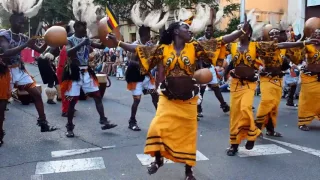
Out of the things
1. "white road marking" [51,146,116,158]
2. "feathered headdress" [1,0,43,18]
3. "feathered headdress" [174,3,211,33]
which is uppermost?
"feathered headdress" [1,0,43,18]

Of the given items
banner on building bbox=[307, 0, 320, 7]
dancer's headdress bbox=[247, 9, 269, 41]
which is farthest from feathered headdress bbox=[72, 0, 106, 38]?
banner on building bbox=[307, 0, 320, 7]

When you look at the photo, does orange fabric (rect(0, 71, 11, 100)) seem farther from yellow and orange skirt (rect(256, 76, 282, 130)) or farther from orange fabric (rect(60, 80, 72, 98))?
yellow and orange skirt (rect(256, 76, 282, 130))

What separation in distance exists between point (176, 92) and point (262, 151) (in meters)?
2.01

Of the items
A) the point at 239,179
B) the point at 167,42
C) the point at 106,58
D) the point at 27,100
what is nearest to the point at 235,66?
the point at 167,42

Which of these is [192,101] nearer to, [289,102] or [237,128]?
[237,128]

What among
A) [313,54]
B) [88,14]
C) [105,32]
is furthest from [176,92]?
[313,54]

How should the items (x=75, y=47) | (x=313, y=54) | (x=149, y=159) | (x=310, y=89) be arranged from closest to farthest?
(x=149, y=159)
(x=75, y=47)
(x=313, y=54)
(x=310, y=89)

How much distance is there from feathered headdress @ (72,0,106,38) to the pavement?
1788 mm

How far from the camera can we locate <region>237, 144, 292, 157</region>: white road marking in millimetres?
5953

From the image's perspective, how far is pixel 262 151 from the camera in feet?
20.0

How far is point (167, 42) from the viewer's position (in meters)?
5.05

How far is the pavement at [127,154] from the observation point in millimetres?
5078

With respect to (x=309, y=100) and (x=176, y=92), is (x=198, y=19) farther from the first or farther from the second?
(x=309, y=100)

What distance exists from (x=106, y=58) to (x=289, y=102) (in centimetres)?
1255
